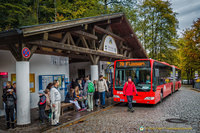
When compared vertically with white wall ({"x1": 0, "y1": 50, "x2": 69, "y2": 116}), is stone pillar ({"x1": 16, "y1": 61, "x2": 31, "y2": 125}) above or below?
below

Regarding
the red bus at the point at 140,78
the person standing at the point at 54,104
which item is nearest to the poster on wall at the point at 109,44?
the red bus at the point at 140,78

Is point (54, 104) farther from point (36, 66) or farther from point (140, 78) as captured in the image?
point (140, 78)

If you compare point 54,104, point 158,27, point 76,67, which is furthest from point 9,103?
point 158,27

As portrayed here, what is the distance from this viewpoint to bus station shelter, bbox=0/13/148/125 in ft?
24.5

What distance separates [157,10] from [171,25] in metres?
3.95

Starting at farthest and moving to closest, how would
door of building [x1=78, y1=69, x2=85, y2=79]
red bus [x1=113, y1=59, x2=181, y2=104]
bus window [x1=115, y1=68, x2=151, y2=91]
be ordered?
1. door of building [x1=78, y1=69, x2=85, y2=79]
2. bus window [x1=115, y1=68, x2=151, y2=91]
3. red bus [x1=113, y1=59, x2=181, y2=104]

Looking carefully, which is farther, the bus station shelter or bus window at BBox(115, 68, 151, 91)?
bus window at BBox(115, 68, 151, 91)

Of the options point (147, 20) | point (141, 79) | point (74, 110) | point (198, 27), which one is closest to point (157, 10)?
point (147, 20)

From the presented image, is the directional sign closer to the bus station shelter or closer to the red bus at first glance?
the bus station shelter

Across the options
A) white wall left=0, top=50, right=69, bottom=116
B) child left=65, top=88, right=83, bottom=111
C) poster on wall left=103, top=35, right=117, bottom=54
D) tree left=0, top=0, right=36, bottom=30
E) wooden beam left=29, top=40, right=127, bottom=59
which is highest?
tree left=0, top=0, right=36, bottom=30

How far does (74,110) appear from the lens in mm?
10477

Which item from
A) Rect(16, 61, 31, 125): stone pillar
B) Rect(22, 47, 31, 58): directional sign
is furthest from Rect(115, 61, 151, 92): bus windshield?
Rect(22, 47, 31, 58): directional sign

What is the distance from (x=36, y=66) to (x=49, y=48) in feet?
4.65

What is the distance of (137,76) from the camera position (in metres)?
11.2
